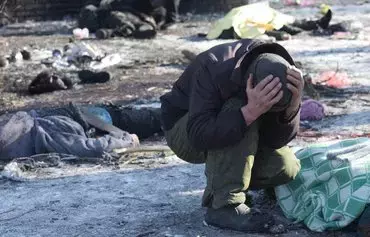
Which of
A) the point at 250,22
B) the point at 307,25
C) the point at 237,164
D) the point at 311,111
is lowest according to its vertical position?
the point at 307,25

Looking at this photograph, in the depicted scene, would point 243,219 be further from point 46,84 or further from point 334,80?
point 46,84

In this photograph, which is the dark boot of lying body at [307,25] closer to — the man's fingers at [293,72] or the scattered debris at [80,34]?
the scattered debris at [80,34]

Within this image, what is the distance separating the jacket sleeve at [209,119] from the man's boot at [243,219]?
1.27ft

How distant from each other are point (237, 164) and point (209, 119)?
0.27 metres

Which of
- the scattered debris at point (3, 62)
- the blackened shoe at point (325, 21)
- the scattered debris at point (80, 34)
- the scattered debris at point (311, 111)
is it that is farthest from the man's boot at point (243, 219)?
the scattered debris at point (80, 34)

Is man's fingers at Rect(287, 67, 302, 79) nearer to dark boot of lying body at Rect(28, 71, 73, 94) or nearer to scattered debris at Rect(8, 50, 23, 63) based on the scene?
dark boot of lying body at Rect(28, 71, 73, 94)

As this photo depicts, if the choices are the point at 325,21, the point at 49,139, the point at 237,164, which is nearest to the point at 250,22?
the point at 325,21

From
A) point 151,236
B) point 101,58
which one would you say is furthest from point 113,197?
point 101,58

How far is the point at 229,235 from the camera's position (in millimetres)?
3922

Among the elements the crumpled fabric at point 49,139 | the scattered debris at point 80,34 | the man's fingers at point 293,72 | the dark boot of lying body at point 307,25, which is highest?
the man's fingers at point 293,72

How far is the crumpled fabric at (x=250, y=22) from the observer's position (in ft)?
37.9

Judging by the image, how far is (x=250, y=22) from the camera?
11.7 metres

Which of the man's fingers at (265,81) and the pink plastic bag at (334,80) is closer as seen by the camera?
the man's fingers at (265,81)

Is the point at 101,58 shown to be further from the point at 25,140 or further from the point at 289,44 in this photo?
the point at 25,140
